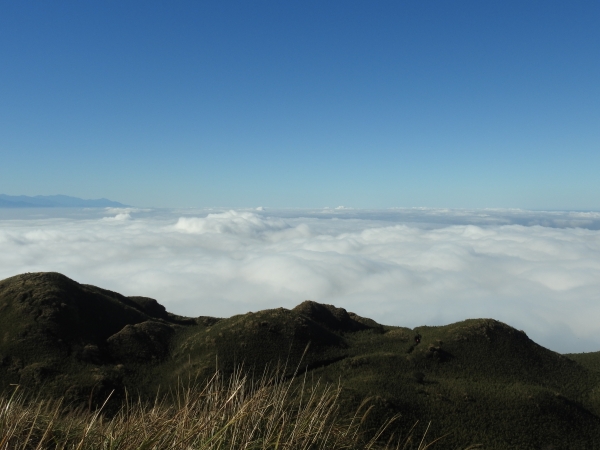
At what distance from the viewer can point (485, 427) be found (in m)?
55.7

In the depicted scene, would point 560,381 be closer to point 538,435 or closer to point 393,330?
point 538,435

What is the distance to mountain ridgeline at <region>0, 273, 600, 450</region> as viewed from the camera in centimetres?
5753

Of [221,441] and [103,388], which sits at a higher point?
[221,441]

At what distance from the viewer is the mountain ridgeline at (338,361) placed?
5753 centimetres

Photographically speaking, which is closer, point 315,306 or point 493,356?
point 493,356

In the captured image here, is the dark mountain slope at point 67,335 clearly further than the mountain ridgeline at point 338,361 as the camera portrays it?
Yes

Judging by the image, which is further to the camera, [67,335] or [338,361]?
[67,335]

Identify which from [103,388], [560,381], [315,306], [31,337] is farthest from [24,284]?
[560,381]

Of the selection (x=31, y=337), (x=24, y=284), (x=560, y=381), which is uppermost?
(x=24, y=284)

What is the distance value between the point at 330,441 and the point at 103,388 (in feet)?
224

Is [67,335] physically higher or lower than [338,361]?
higher

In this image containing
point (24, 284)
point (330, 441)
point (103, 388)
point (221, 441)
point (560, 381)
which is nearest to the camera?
point (221, 441)

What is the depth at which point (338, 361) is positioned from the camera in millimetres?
76625

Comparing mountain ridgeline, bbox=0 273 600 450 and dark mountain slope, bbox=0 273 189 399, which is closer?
mountain ridgeline, bbox=0 273 600 450
